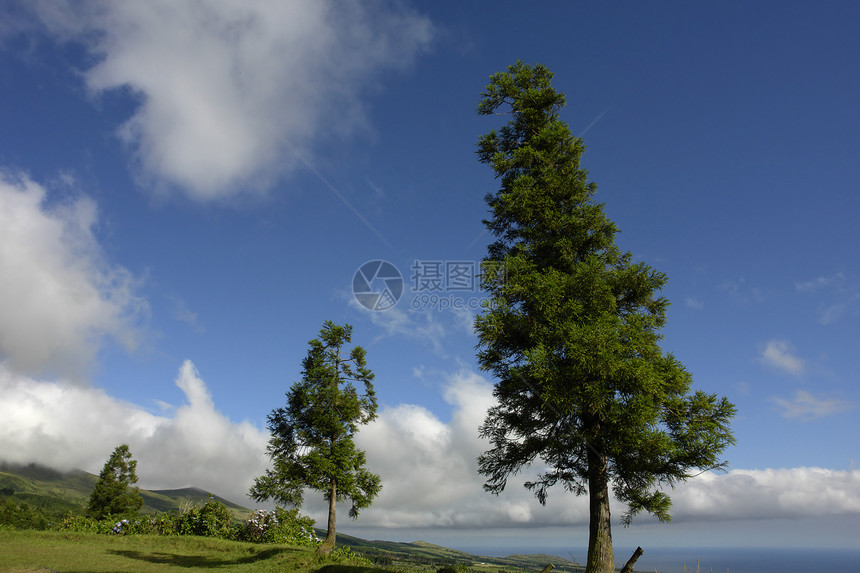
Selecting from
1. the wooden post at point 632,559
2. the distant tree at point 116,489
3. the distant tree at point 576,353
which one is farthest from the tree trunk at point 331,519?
the distant tree at point 116,489

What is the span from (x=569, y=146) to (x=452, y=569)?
14.8 meters

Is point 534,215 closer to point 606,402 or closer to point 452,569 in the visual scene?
point 606,402

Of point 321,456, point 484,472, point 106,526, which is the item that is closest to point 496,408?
point 484,472

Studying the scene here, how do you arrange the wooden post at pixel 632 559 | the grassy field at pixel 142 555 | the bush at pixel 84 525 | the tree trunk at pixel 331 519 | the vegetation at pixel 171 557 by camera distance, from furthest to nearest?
the bush at pixel 84 525
the tree trunk at pixel 331 519
the grassy field at pixel 142 555
the vegetation at pixel 171 557
the wooden post at pixel 632 559

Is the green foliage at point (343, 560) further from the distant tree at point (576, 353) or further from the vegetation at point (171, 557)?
the distant tree at point (576, 353)

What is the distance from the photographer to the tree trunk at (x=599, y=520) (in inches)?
416

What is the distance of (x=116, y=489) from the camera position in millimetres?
46688

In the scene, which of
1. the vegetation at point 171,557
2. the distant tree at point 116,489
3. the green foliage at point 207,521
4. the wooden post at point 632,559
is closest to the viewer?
the wooden post at point 632,559

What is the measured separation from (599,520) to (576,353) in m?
4.56

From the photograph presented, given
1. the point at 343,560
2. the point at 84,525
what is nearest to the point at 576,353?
the point at 343,560

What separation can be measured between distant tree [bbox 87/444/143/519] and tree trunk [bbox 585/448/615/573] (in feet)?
170

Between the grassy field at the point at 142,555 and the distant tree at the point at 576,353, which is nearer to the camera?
the distant tree at the point at 576,353

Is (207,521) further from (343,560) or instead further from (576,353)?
(576,353)

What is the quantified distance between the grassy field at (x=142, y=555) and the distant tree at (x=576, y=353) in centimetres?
783
